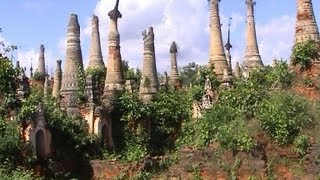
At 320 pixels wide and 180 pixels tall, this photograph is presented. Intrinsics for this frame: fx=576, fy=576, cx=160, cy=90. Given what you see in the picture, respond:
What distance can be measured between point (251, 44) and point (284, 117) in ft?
39.6

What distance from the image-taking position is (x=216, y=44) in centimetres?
2820

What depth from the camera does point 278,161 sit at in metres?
17.7

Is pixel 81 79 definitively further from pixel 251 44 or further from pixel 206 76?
pixel 251 44

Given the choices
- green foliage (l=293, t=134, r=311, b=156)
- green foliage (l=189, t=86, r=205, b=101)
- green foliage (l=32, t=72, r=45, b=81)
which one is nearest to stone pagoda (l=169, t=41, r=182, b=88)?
green foliage (l=189, t=86, r=205, b=101)

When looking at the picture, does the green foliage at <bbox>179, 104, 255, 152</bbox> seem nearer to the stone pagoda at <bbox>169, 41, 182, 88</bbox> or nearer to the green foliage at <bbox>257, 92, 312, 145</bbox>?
Result: the green foliage at <bbox>257, 92, 312, 145</bbox>

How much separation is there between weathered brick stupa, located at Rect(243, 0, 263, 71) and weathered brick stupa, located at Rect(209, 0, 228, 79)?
2.02m

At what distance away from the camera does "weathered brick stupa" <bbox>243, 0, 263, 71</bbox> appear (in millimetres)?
29719

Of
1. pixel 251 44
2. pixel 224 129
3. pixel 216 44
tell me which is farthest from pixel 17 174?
pixel 251 44

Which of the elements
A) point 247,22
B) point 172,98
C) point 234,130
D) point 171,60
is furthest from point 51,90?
point 234,130

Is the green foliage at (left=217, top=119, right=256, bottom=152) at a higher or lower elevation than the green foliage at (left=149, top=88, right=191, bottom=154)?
lower

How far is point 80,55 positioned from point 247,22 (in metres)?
9.97

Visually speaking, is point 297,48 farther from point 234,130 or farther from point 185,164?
point 185,164

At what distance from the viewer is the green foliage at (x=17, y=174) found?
659 inches

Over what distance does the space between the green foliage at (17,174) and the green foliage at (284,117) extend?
7.49 m
